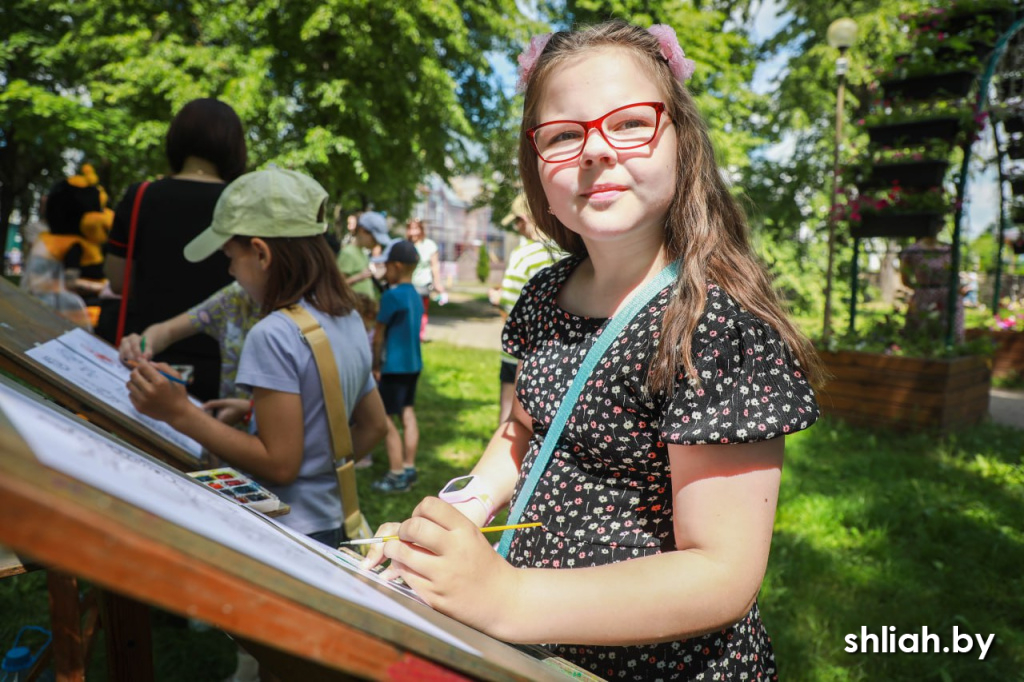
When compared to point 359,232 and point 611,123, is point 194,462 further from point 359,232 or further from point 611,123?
point 359,232

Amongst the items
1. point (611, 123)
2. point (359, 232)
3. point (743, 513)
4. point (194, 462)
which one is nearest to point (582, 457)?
point (743, 513)

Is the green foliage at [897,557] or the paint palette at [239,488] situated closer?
the paint palette at [239,488]

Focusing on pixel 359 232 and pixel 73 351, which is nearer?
pixel 73 351

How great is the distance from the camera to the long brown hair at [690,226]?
107cm

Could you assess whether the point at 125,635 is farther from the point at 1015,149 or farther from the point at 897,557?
the point at 1015,149

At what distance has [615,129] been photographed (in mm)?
1163

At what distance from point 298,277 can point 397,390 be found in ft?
9.74

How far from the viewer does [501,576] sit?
83 centimetres

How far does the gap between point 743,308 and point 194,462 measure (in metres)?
1.47

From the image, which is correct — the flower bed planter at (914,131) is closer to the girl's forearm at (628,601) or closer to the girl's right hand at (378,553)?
the girl's forearm at (628,601)

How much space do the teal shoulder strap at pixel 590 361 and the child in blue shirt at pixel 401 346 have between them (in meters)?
3.69

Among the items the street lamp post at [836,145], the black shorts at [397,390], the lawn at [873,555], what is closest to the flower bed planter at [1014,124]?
the street lamp post at [836,145]

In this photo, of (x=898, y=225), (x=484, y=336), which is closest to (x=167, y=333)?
(x=898, y=225)

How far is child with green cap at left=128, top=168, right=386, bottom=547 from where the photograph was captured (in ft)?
6.29
